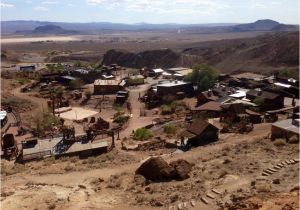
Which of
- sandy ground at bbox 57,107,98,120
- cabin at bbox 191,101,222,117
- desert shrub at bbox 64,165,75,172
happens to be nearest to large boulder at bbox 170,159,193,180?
desert shrub at bbox 64,165,75,172

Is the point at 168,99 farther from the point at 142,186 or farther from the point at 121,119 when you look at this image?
the point at 142,186

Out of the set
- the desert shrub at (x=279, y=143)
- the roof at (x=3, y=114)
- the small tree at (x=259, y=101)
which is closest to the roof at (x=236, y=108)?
the small tree at (x=259, y=101)

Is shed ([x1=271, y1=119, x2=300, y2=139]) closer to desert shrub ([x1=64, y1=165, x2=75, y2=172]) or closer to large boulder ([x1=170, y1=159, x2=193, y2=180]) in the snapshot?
large boulder ([x1=170, y1=159, x2=193, y2=180])

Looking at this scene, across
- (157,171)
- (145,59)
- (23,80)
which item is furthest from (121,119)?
(145,59)

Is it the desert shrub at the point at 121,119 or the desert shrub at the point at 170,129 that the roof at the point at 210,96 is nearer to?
the desert shrub at the point at 121,119

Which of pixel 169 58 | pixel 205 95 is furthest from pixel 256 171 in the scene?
pixel 169 58
